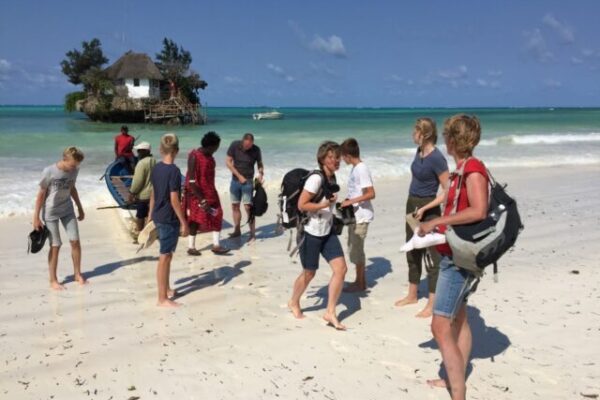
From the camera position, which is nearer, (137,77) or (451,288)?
(451,288)

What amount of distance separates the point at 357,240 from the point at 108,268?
9.16 feet

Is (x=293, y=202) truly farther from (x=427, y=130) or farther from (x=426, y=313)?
(x=426, y=313)

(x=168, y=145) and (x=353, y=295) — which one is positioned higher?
(x=168, y=145)

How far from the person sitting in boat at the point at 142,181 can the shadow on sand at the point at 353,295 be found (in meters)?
2.61

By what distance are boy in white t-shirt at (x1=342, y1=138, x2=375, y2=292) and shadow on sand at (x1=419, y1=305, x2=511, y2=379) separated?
44.3 inches

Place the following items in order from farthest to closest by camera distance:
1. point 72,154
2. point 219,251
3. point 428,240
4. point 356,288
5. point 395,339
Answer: point 219,251, point 356,288, point 72,154, point 395,339, point 428,240

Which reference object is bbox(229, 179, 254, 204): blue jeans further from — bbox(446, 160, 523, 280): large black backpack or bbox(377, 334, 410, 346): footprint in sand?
bbox(446, 160, 523, 280): large black backpack

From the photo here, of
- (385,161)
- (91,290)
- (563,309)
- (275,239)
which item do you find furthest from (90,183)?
(563,309)

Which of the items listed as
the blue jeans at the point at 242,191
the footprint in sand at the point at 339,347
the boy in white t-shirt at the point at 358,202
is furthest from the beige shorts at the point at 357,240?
the blue jeans at the point at 242,191

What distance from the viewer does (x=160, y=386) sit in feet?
10.6

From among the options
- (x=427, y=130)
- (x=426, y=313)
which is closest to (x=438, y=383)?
(x=426, y=313)

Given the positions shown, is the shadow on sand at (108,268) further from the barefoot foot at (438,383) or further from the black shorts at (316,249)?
the barefoot foot at (438,383)

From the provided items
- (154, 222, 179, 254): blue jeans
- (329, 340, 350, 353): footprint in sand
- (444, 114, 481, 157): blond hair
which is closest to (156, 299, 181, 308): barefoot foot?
(154, 222, 179, 254): blue jeans

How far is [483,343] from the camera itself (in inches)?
151
